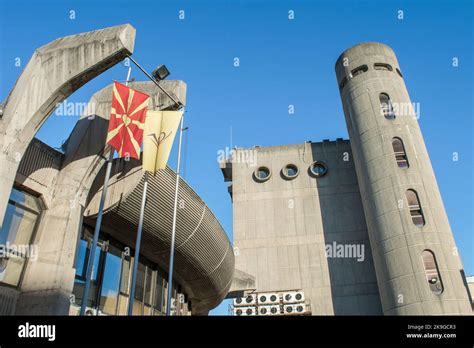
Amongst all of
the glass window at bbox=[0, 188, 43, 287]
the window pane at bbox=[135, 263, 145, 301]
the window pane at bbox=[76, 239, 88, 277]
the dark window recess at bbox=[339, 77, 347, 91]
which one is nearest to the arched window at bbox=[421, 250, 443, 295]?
the dark window recess at bbox=[339, 77, 347, 91]

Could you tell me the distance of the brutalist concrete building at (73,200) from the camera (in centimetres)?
1380

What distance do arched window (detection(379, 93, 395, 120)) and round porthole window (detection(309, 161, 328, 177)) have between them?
9563 millimetres

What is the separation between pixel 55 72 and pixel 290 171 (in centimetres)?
3711

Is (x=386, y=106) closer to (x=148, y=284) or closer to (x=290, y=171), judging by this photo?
(x=290, y=171)

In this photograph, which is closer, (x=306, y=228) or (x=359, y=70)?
(x=306, y=228)

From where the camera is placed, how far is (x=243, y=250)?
1780 inches

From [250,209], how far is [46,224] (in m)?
33.4

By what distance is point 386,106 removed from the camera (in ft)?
138

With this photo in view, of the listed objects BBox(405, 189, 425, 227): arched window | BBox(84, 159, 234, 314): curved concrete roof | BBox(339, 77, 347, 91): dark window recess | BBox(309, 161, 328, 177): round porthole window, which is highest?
BBox(339, 77, 347, 91): dark window recess

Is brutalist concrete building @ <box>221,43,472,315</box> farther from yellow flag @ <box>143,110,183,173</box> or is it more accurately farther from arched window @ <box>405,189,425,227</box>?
yellow flag @ <box>143,110,183,173</box>

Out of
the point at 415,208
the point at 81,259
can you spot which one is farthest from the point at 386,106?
the point at 81,259

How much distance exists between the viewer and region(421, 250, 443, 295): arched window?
33.1m

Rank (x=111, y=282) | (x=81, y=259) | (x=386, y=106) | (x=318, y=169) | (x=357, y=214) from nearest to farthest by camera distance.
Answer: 1. (x=81, y=259)
2. (x=111, y=282)
3. (x=386, y=106)
4. (x=357, y=214)
5. (x=318, y=169)
